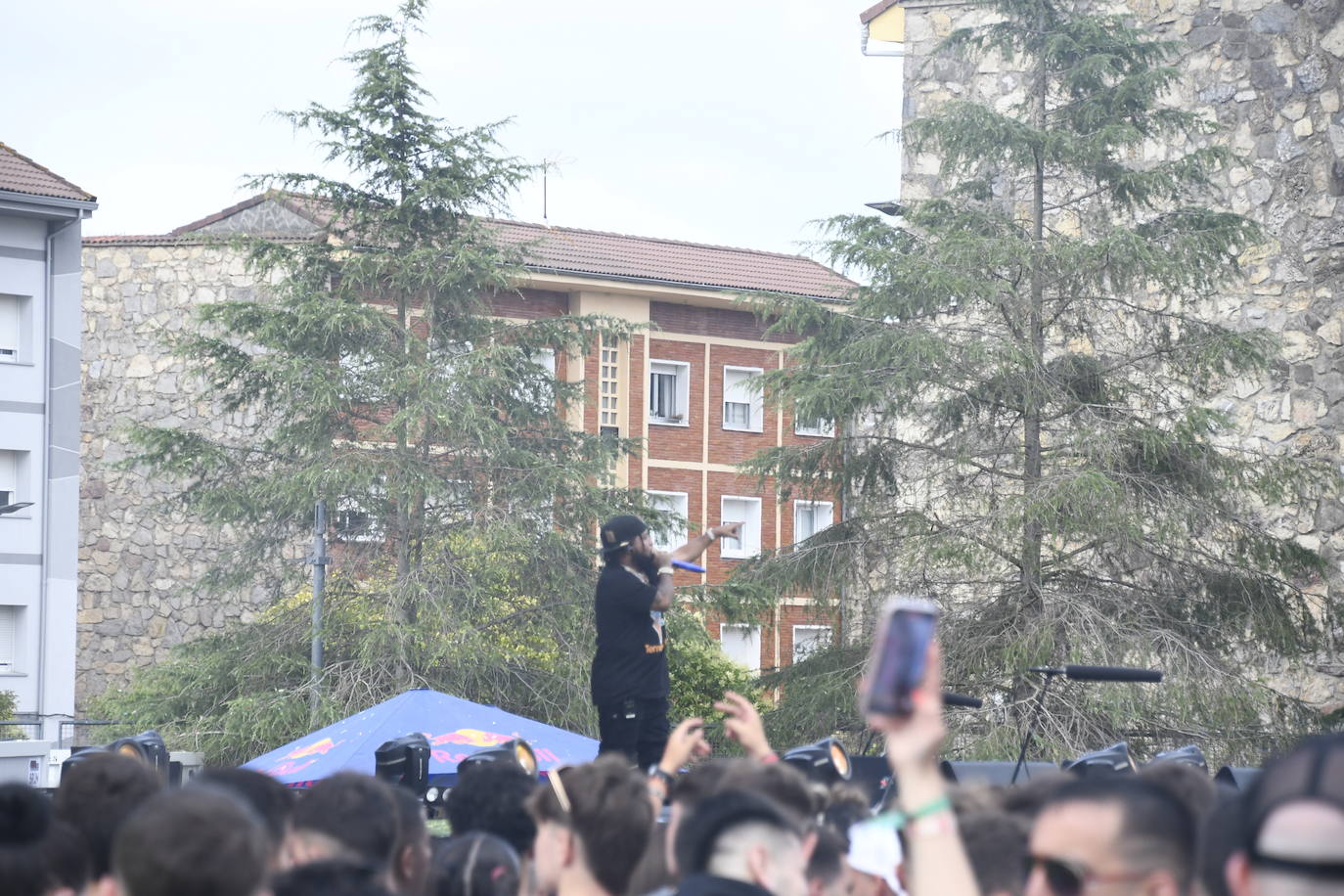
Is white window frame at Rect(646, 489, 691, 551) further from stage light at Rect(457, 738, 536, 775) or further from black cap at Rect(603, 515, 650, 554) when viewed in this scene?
stage light at Rect(457, 738, 536, 775)

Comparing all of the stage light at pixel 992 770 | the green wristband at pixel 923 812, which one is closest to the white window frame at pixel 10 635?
the stage light at pixel 992 770

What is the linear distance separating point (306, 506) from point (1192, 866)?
21530 millimetres

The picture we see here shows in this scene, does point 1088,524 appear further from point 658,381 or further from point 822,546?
point 658,381

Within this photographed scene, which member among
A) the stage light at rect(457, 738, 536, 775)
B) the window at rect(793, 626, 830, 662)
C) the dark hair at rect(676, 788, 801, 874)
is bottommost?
the window at rect(793, 626, 830, 662)

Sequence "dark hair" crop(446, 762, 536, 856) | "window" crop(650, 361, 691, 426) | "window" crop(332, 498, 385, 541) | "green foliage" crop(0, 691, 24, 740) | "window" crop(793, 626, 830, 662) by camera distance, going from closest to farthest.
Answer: "dark hair" crop(446, 762, 536, 856) < "window" crop(793, 626, 830, 662) < "window" crop(332, 498, 385, 541) < "green foliage" crop(0, 691, 24, 740) < "window" crop(650, 361, 691, 426)

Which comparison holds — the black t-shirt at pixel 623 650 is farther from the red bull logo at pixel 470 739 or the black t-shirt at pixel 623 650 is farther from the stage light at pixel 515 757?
the red bull logo at pixel 470 739

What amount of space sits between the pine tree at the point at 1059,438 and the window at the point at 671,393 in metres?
21.8

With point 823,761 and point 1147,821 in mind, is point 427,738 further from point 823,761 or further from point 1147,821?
point 1147,821

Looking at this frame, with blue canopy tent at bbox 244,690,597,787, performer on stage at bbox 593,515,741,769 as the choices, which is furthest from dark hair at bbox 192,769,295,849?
blue canopy tent at bbox 244,690,597,787

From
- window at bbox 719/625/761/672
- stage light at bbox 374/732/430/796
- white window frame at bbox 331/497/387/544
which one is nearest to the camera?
stage light at bbox 374/732/430/796

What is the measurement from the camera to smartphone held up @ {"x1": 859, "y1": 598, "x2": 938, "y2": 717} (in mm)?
2660

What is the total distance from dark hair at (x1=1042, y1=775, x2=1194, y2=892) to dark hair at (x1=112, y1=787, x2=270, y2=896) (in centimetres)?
151

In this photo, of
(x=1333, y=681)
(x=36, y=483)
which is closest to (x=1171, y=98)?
(x=1333, y=681)

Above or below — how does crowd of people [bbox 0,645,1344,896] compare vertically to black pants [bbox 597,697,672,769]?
above
